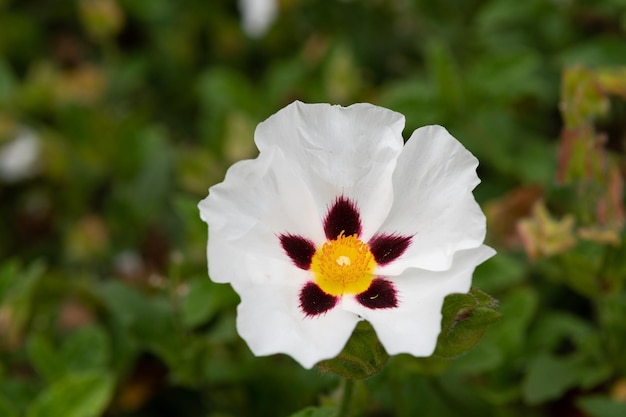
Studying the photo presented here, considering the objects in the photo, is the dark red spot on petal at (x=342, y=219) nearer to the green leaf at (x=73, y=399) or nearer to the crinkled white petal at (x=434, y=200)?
the crinkled white petal at (x=434, y=200)

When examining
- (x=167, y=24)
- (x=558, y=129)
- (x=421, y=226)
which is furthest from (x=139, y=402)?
(x=167, y=24)

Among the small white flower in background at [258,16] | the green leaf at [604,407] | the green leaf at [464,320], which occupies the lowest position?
the green leaf at [604,407]

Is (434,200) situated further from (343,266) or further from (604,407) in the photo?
(604,407)

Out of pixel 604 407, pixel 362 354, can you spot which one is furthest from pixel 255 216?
pixel 604 407

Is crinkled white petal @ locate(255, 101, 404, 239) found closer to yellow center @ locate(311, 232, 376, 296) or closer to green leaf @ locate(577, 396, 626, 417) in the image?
yellow center @ locate(311, 232, 376, 296)

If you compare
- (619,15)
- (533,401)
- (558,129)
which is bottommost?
(533,401)

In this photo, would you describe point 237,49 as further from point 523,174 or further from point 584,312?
point 584,312

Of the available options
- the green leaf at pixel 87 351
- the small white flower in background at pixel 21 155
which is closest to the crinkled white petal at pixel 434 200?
the green leaf at pixel 87 351
